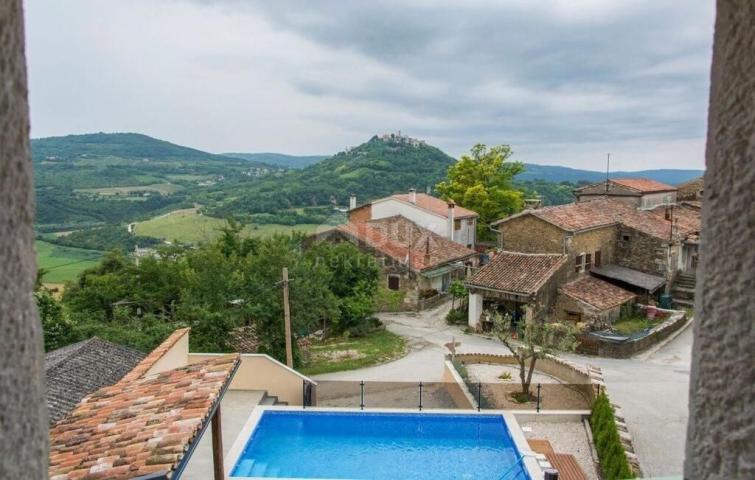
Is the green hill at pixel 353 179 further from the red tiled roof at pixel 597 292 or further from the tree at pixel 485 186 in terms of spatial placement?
the red tiled roof at pixel 597 292

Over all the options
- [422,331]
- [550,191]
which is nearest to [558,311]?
[422,331]

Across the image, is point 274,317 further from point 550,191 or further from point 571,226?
point 550,191

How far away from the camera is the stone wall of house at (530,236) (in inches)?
1038

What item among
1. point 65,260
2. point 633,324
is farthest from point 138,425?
point 65,260

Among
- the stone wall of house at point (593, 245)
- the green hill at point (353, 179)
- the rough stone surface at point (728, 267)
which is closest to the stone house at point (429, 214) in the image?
the stone wall of house at point (593, 245)

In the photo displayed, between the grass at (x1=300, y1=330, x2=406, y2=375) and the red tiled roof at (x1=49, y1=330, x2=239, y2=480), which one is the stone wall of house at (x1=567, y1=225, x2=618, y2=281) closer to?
the grass at (x1=300, y1=330, x2=406, y2=375)

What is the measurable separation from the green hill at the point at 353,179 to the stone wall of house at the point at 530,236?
32.1 metres

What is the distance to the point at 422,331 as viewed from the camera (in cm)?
2659

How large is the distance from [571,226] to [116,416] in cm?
2274

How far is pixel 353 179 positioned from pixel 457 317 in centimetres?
4462

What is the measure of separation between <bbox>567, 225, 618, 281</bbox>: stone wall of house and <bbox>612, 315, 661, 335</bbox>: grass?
9.64ft

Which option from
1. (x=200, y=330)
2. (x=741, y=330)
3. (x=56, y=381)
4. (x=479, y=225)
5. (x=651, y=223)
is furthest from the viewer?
(x=479, y=225)

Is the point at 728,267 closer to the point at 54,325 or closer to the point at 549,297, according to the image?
the point at 54,325

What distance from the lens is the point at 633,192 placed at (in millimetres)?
39469
